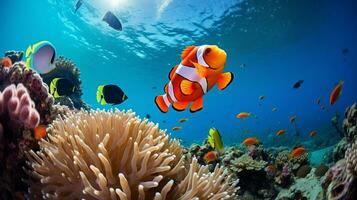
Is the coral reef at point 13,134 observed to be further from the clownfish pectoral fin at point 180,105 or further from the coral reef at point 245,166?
the coral reef at point 245,166

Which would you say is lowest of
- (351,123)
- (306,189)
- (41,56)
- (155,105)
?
(306,189)

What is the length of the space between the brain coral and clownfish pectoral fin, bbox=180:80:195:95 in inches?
22.8

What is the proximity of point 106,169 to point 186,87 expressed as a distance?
100 cm

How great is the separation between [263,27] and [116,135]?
101 feet

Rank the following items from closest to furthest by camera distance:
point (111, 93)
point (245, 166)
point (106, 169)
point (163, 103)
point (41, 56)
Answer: point (106, 169) → point (163, 103) → point (41, 56) → point (111, 93) → point (245, 166)

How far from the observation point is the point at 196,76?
2.53m

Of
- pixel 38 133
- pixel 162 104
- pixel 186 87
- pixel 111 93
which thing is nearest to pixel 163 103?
pixel 162 104

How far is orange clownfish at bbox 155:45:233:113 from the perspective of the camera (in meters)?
2.46

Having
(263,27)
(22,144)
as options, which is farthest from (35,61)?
(263,27)

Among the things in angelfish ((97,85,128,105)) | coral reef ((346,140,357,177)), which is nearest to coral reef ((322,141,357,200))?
coral reef ((346,140,357,177))

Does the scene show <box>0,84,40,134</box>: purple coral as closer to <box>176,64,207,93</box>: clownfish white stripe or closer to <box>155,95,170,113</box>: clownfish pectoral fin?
<box>155,95,170,113</box>: clownfish pectoral fin

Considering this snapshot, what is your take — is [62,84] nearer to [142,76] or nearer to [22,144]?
[22,144]

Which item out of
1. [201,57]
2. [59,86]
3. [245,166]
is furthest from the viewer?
[245,166]

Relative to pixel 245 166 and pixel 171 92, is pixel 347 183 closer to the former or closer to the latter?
pixel 171 92
